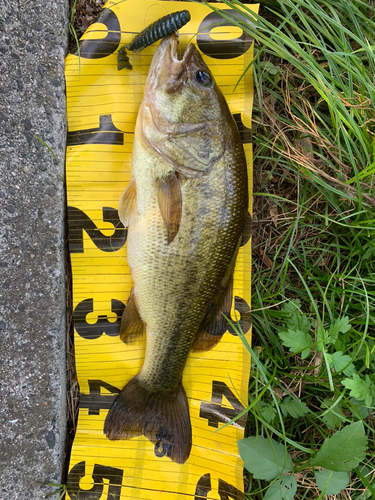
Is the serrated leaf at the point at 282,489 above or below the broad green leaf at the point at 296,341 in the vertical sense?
below

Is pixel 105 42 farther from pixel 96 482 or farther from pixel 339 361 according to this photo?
pixel 96 482

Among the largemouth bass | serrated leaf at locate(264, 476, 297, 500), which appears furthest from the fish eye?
serrated leaf at locate(264, 476, 297, 500)

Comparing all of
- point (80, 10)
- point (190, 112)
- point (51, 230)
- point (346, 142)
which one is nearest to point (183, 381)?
point (51, 230)

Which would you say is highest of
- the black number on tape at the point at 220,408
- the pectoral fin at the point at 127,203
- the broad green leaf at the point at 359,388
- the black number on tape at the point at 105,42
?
the black number on tape at the point at 105,42

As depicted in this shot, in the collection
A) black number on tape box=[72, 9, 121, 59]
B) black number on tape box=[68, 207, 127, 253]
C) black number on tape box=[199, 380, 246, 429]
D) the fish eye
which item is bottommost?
black number on tape box=[199, 380, 246, 429]

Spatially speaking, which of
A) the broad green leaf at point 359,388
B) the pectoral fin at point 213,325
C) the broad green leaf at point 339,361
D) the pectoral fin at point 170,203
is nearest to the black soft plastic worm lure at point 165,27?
the pectoral fin at point 170,203

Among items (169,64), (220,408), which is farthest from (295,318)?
(169,64)

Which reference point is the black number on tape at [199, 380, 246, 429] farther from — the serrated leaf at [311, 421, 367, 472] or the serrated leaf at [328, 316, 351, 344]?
the serrated leaf at [328, 316, 351, 344]

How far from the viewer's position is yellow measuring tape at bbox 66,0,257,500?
84.7 inches

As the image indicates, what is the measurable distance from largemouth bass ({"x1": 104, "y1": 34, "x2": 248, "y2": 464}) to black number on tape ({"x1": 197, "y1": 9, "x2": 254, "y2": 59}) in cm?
41

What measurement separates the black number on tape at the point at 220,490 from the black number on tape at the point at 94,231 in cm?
170

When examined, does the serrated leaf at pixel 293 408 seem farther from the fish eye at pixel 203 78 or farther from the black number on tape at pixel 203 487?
the fish eye at pixel 203 78

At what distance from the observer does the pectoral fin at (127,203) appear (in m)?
2.06

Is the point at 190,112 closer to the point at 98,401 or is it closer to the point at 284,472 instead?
the point at 98,401
